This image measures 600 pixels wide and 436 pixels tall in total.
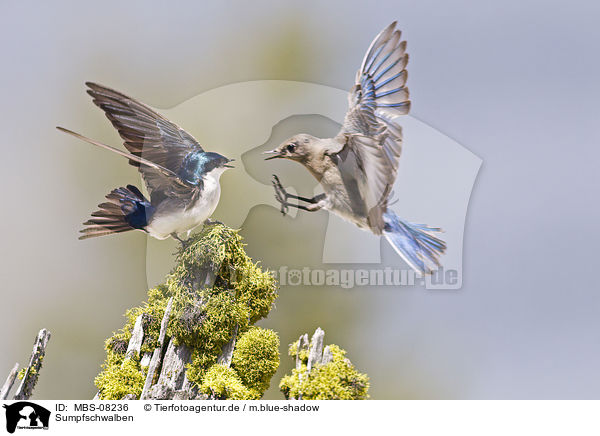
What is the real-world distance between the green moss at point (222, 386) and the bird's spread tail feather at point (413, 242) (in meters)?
0.95

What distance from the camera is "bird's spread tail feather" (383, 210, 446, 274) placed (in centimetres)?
253

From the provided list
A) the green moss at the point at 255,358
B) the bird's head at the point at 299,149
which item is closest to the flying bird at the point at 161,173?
the bird's head at the point at 299,149

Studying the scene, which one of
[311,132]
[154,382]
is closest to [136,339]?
[154,382]

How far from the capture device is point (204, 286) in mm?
2338

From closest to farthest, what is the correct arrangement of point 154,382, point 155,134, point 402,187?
point 154,382, point 155,134, point 402,187

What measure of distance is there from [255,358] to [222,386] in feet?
0.62

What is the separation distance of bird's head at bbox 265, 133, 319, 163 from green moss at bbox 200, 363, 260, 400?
3.20 ft

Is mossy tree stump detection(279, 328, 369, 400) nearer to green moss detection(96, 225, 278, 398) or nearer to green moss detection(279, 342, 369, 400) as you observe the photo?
green moss detection(279, 342, 369, 400)

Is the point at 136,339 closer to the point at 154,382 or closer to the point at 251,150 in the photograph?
the point at 154,382

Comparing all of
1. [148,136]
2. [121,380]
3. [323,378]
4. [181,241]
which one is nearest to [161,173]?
[148,136]

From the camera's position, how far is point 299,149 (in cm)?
246

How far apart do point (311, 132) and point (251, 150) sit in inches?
12.7

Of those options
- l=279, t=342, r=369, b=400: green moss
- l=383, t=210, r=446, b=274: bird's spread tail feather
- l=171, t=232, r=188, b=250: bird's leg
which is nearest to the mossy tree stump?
l=279, t=342, r=369, b=400: green moss
